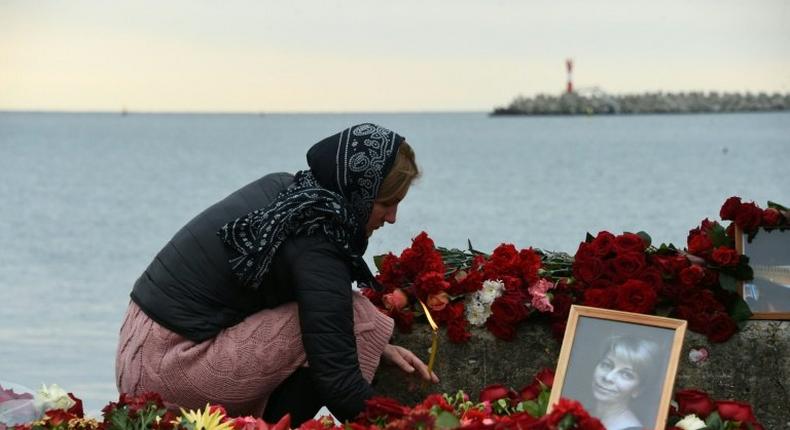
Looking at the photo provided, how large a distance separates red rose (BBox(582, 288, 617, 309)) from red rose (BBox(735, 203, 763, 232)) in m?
0.51

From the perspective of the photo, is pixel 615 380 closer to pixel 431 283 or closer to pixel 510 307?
pixel 510 307

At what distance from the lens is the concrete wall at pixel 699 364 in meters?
4.30

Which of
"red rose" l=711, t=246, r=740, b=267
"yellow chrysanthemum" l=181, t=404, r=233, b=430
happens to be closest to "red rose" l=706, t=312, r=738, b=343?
"red rose" l=711, t=246, r=740, b=267

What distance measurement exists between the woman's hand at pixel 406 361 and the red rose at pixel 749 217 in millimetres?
1092

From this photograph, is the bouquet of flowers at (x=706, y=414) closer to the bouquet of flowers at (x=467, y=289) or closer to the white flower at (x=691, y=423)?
the white flower at (x=691, y=423)

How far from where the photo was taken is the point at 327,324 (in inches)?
145

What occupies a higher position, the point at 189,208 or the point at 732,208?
the point at 732,208

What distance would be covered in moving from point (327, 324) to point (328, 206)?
13.0 inches

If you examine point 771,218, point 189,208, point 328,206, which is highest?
point 328,206

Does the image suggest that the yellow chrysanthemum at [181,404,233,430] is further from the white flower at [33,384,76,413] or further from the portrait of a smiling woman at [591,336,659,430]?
the portrait of a smiling woman at [591,336,659,430]

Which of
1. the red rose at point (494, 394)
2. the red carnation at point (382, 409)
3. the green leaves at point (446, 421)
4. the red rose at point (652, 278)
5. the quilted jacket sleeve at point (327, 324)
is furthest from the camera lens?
the red rose at point (652, 278)

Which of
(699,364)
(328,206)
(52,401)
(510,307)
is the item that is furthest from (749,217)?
(52,401)

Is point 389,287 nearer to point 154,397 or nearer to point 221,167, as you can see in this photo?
point 154,397

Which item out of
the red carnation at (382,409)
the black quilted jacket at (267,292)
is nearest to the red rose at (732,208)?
the black quilted jacket at (267,292)
